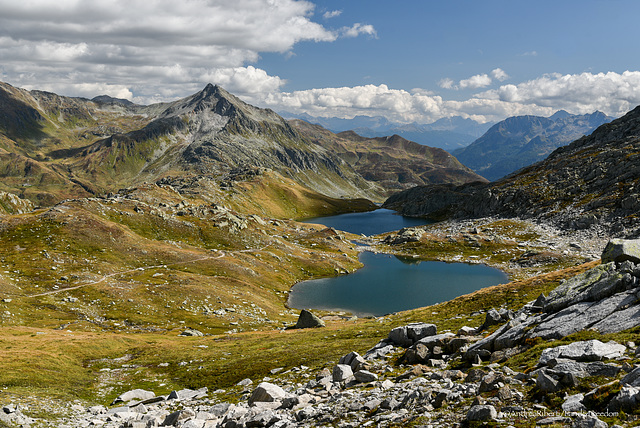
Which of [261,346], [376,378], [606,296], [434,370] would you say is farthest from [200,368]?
[606,296]

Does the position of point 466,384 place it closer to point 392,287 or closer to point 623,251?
point 623,251

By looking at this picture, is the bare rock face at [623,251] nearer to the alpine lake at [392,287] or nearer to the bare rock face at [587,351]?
the bare rock face at [587,351]

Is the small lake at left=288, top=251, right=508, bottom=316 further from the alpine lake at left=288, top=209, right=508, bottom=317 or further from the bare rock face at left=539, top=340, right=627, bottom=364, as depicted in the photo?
the bare rock face at left=539, top=340, right=627, bottom=364

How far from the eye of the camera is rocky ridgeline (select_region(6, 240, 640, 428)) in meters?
16.4

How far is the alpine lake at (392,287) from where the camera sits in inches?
4466

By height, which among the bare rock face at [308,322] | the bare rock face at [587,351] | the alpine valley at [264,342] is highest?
the bare rock face at [587,351]

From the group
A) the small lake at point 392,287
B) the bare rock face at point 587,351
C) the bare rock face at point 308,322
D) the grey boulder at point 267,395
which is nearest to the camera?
the bare rock face at point 587,351

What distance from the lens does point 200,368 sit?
46.6m

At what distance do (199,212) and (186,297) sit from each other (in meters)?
80.6

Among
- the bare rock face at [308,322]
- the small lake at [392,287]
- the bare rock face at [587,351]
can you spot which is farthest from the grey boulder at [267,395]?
the small lake at [392,287]

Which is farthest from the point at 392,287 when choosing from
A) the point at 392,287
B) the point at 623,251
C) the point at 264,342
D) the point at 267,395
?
the point at 267,395

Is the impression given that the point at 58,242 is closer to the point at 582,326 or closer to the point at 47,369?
the point at 47,369

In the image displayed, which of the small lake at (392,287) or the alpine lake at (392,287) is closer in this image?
the alpine lake at (392,287)

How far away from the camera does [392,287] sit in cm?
13088
